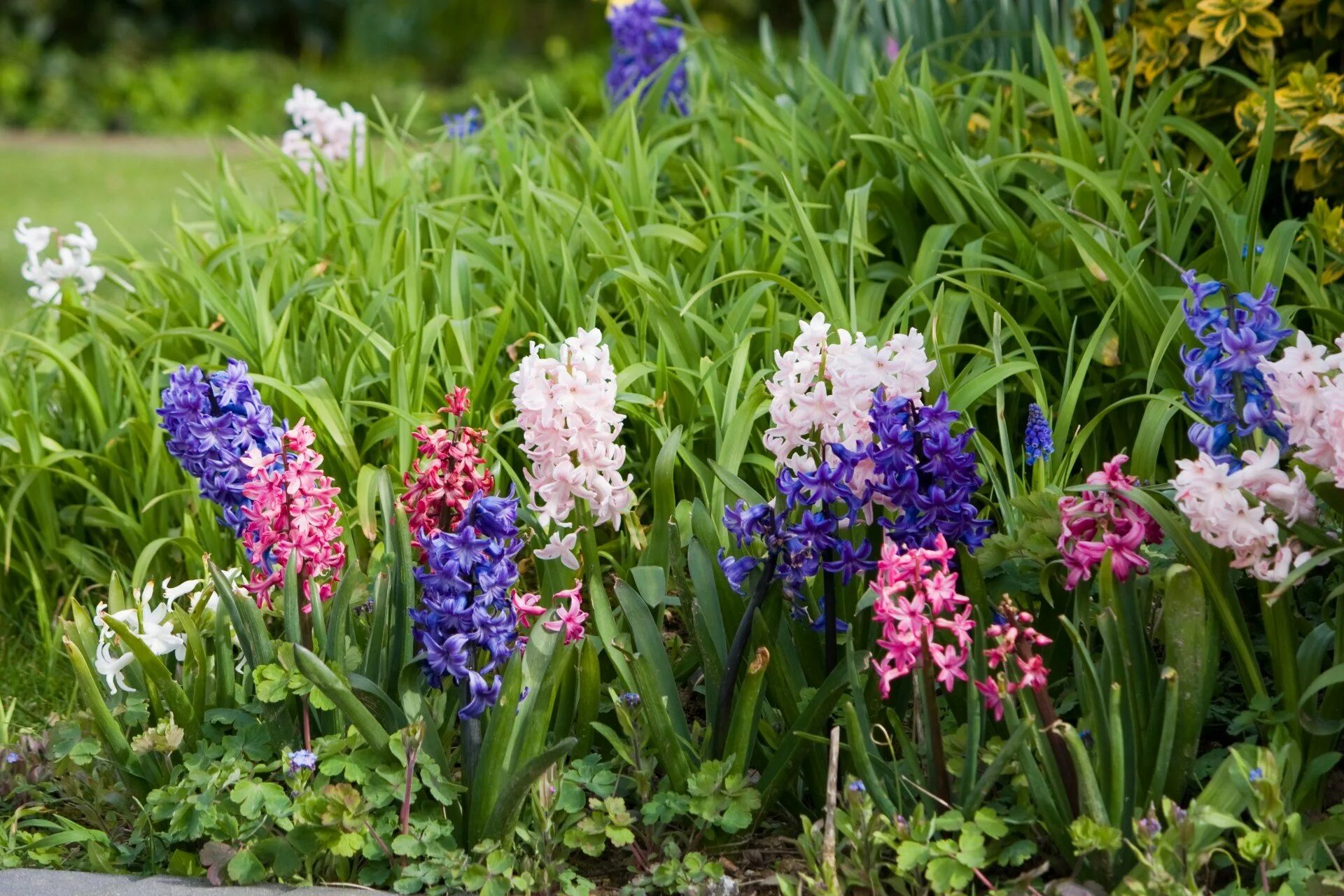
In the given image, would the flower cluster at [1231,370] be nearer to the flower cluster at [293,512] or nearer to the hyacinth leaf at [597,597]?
the hyacinth leaf at [597,597]

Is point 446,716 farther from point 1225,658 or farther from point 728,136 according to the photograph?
point 728,136

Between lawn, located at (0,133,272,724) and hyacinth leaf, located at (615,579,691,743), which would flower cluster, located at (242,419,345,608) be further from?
lawn, located at (0,133,272,724)

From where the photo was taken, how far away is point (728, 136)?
3.79 metres

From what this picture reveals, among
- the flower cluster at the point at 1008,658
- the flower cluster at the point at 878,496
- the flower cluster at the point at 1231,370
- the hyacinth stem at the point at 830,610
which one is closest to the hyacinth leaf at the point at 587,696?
the flower cluster at the point at 878,496

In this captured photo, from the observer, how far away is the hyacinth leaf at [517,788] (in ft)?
5.86

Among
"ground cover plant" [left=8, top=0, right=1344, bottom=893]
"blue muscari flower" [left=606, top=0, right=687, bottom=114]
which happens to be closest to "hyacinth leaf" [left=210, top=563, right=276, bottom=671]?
"ground cover plant" [left=8, top=0, right=1344, bottom=893]

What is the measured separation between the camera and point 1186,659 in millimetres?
1833

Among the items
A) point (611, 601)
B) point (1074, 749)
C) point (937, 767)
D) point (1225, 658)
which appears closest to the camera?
point (1074, 749)

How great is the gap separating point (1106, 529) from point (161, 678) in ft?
4.65

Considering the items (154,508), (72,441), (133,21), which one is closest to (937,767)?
(154,508)

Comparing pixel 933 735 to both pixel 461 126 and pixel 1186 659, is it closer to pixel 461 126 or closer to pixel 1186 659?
pixel 1186 659

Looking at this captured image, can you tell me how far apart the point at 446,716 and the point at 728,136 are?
2213mm

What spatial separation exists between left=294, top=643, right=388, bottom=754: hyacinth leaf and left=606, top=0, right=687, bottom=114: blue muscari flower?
2859 millimetres

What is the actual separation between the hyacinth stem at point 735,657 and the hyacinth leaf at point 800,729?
0.28 ft
